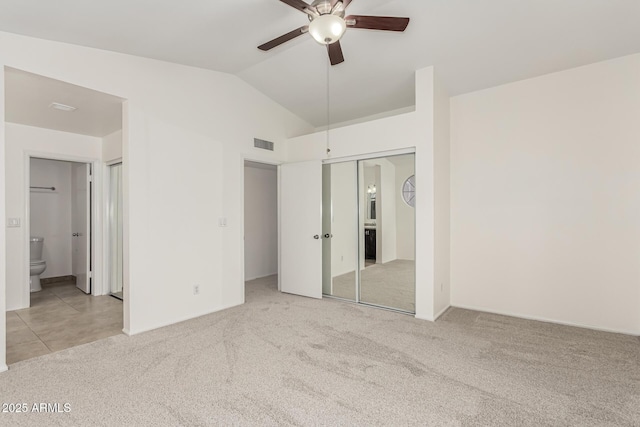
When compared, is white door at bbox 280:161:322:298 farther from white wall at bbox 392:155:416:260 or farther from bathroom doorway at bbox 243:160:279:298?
white wall at bbox 392:155:416:260

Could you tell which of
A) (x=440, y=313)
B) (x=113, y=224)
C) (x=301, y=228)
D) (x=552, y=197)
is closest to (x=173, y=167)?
(x=301, y=228)

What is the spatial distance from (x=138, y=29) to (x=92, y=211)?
131 inches

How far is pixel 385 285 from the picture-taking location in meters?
4.64

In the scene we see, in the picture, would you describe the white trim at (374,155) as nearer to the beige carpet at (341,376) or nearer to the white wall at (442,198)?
the white wall at (442,198)

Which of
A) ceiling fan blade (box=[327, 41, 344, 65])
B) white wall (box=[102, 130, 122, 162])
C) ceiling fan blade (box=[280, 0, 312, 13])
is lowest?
white wall (box=[102, 130, 122, 162])

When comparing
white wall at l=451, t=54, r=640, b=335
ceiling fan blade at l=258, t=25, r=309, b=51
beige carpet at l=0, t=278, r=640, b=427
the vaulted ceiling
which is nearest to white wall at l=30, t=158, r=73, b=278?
beige carpet at l=0, t=278, r=640, b=427

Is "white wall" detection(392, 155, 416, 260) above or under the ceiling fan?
under

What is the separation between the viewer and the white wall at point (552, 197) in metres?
3.42

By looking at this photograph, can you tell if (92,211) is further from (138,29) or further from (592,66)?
(592,66)

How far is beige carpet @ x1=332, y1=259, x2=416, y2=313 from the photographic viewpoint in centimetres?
425

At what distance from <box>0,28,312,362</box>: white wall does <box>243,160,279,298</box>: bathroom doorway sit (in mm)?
1598

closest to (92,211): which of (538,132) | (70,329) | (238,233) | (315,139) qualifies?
(70,329)

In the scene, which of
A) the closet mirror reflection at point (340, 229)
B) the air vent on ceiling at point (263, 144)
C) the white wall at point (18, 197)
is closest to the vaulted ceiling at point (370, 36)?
the air vent on ceiling at point (263, 144)

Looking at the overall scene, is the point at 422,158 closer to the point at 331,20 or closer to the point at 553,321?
the point at 331,20
